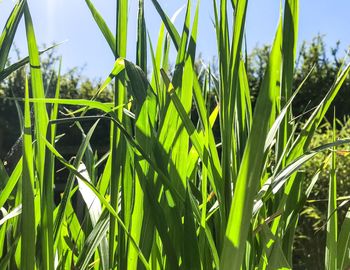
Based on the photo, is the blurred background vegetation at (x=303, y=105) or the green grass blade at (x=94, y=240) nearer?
the green grass blade at (x=94, y=240)

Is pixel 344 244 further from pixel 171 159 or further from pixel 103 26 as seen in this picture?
pixel 103 26

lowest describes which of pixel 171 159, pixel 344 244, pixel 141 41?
pixel 344 244

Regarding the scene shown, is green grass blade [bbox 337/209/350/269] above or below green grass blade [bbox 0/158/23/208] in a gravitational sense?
below

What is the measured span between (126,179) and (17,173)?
138 millimetres

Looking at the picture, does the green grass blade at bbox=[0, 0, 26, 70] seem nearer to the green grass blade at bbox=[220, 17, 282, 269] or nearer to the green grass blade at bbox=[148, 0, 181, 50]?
the green grass blade at bbox=[148, 0, 181, 50]

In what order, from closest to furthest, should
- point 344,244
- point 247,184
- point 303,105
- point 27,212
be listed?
1. point 247,184
2. point 27,212
3. point 344,244
4. point 303,105

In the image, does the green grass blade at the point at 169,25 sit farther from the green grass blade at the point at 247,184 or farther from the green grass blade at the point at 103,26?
the green grass blade at the point at 247,184

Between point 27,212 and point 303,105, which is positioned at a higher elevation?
point 303,105

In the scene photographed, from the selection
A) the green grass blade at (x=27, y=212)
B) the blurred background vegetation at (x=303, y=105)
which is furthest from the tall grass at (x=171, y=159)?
the blurred background vegetation at (x=303, y=105)

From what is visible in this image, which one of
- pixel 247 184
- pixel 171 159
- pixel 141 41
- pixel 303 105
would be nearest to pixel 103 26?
pixel 141 41

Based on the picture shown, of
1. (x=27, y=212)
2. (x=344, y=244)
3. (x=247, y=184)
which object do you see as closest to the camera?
(x=247, y=184)

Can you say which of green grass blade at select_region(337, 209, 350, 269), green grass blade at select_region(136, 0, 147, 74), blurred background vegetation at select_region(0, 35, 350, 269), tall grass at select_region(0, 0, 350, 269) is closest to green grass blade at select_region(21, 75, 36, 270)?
tall grass at select_region(0, 0, 350, 269)

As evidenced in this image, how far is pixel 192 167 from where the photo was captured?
2.00 feet

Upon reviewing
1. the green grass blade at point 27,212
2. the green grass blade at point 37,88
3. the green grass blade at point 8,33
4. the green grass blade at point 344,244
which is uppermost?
the green grass blade at point 8,33
